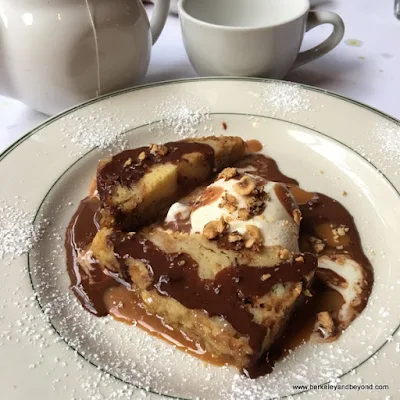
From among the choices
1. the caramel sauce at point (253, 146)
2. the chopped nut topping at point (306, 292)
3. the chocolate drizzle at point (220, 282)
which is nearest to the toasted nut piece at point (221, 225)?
the chocolate drizzle at point (220, 282)

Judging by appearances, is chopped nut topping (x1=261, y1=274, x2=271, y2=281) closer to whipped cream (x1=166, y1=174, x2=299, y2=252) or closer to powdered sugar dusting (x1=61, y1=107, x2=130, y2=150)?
whipped cream (x1=166, y1=174, x2=299, y2=252)

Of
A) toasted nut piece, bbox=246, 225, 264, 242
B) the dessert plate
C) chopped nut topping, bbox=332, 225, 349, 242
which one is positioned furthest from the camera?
chopped nut topping, bbox=332, 225, 349, 242

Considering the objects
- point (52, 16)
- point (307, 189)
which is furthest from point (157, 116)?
point (307, 189)

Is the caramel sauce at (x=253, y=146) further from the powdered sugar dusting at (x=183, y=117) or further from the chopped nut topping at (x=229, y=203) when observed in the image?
the chopped nut topping at (x=229, y=203)

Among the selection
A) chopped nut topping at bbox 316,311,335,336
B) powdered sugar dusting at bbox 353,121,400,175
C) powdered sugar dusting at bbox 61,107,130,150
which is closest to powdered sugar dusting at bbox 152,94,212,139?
powdered sugar dusting at bbox 61,107,130,150

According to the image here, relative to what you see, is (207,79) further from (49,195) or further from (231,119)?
(49,195)
